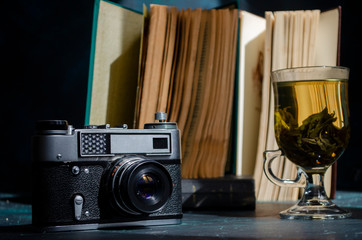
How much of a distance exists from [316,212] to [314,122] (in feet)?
A: 0.41

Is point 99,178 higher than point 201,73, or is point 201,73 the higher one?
point 201,73

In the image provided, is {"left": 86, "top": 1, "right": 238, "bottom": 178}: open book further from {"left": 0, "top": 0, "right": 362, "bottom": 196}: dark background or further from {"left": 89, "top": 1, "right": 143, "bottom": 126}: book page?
{"left": 0, "top": 0, "right": 362, "bottom": 196}: dark background

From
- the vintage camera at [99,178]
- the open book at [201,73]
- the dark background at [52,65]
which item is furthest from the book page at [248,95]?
the vintage camera at [99,178]

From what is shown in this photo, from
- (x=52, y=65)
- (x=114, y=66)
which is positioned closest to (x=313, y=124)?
(x=114, y=66)

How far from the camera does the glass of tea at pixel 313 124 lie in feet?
2.66

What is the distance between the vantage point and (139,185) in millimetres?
755

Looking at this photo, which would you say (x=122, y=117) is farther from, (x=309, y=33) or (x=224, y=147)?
(x=309, y=33)

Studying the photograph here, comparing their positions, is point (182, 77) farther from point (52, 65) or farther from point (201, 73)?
point (52, 65)

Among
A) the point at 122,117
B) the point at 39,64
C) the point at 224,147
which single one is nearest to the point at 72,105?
the point at 39,64

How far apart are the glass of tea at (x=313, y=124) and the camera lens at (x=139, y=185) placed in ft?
0.59

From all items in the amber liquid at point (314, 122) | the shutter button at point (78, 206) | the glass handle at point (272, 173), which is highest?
Answer: the amber liquid at point (314, 122)

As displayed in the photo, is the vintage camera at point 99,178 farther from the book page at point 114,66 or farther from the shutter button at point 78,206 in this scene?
the book page at point 114,66

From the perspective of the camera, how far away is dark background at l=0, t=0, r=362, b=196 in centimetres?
124

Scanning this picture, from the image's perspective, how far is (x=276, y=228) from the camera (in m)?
0.72
